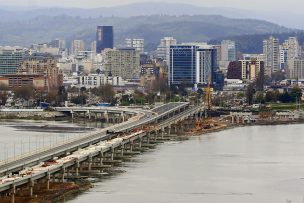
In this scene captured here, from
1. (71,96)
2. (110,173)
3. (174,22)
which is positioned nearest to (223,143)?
(110,173)

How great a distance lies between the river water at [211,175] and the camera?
1535cm

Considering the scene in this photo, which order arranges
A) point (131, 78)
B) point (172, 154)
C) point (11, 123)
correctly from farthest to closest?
point (131, 78), point (11, 123), point (172, 154)

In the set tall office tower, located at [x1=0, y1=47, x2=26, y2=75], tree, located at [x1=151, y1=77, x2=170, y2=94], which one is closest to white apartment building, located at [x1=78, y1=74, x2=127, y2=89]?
tree, located at [x1=151, y1=77, x2=170, y2=94]

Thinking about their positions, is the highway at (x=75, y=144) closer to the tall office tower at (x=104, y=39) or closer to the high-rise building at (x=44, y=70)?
the high-rise building at (x=44, y=70)

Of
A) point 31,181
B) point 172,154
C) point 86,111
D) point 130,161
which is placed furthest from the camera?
point 86,111

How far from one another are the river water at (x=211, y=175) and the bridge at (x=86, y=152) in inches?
18.0

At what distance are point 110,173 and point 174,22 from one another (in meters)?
90.4

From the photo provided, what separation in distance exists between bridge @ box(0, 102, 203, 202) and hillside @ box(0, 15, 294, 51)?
63.1 metres

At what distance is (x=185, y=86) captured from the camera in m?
47.6

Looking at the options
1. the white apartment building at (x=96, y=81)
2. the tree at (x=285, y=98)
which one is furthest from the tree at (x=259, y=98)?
the white apartment building at (x=96, y=81)

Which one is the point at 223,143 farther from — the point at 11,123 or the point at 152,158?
the point at 11,123

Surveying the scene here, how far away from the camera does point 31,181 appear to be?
15258 mm

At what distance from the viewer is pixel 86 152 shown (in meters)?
18.7

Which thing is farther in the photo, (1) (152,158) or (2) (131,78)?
(2) (131,78)
